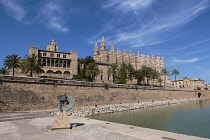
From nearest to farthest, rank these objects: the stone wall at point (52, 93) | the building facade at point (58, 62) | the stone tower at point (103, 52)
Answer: the stone wall at point (52, 93), the building facade at point (58, 62), the stone tower at point (103, 52)

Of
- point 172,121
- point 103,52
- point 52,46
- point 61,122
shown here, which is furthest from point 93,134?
point 103,52

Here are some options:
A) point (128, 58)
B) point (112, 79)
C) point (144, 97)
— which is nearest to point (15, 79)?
point (144, 97)

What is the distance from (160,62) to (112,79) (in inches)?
1836

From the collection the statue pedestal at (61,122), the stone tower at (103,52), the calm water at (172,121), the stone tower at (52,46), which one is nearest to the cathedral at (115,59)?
the stone tower at (103,52)

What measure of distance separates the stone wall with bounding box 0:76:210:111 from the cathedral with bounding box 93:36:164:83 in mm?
18945

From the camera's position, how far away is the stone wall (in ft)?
77.5

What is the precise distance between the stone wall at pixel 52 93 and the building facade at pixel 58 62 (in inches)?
596

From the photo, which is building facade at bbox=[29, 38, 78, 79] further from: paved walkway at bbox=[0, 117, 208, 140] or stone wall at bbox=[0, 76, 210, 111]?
paved walkway at bbox=[0, 117, 208, 140]

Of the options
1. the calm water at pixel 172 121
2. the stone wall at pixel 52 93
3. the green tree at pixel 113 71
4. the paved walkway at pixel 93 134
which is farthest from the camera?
the green tree at pixel 113 71

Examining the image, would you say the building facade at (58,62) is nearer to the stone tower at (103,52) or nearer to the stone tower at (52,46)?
the stone tower at (52,46)

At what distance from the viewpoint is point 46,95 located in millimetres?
27109

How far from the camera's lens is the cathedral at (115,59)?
61.2 meters

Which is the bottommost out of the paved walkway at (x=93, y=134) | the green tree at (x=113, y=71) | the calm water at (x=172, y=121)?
the calm water at (x=172, y=121)

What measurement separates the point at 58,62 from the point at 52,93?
926 inches
